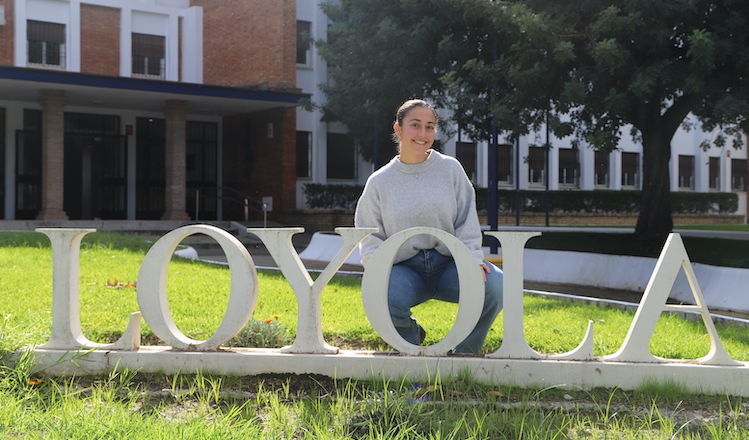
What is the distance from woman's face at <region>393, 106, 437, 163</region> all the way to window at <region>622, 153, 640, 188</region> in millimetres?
33507

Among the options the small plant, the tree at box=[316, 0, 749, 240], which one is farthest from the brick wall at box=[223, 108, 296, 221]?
the small plant

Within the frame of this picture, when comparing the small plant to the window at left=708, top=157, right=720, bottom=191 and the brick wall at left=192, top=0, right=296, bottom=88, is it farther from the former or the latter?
the window at left=708, top=157, right=720, bottom=191

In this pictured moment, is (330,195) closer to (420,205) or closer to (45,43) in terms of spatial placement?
(45,43)

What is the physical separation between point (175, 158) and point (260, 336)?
62.4 feet

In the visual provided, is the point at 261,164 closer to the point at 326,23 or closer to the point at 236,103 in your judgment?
the point at 236,103

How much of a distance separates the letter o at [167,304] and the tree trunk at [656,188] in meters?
11.6

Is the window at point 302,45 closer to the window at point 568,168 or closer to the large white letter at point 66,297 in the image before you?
the window at point 568,168

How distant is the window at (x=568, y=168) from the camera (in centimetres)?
3403

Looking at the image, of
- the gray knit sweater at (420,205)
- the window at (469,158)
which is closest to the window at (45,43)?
the window at (469,158)

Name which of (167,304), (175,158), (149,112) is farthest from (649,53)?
(149,112)

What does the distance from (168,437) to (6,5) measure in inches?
979

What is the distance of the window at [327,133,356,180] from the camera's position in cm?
2691

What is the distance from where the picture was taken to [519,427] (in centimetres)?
316

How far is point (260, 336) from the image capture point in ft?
15.5
